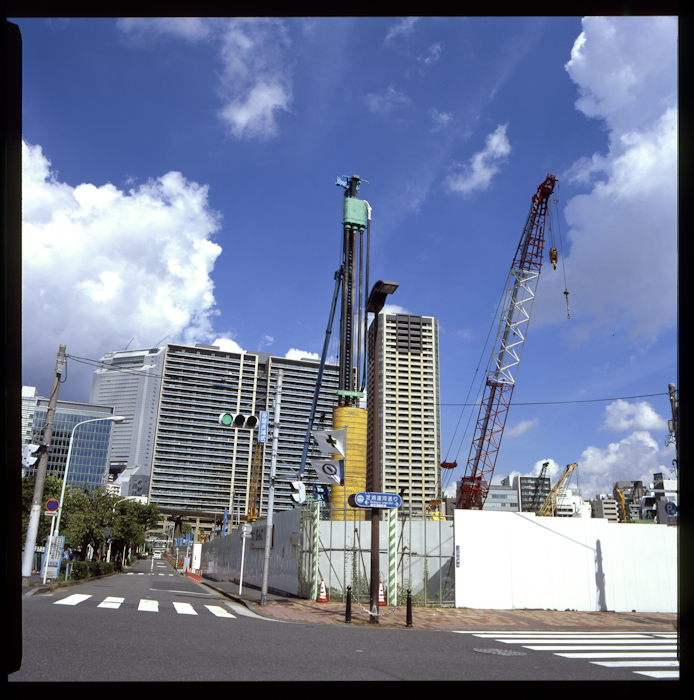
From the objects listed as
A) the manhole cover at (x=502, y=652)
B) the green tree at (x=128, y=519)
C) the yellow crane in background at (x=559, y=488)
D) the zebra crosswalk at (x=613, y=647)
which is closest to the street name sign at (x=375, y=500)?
the zebra crosswalk at (x=613, y=647)

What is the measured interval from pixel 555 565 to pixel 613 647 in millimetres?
9487

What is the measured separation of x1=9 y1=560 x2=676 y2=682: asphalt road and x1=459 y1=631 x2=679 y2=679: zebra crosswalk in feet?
1.60

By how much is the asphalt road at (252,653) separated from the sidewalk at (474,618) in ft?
6.47

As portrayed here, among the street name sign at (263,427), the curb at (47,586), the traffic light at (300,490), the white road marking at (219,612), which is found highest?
the street name sign at (263,427)

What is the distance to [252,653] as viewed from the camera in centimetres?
930

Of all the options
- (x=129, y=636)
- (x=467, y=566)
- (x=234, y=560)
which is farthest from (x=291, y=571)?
(x=234, y=560)

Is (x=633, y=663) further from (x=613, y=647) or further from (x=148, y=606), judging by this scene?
(x=148, y=606)

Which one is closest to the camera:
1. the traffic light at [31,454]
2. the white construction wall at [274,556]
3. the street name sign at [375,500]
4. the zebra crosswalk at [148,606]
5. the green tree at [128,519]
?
the zebra crosswalk at [148,606]

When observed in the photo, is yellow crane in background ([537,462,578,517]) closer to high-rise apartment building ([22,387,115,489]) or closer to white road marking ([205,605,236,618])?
white road marking ([205,605,236,618])

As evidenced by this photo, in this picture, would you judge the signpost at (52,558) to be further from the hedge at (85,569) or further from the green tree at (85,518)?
the green tree at (85,518)

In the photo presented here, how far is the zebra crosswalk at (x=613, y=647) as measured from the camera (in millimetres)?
9586
